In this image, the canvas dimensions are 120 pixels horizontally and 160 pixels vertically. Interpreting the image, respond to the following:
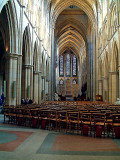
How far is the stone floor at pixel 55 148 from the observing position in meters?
4.89

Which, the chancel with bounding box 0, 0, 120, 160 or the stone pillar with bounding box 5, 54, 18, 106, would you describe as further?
the stone pillar with bounding box 5, 54, 18, 106

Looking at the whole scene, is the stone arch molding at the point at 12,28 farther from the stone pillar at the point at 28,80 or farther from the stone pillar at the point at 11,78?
the stone pillar at the point at 28,80

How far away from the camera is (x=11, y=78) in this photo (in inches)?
592

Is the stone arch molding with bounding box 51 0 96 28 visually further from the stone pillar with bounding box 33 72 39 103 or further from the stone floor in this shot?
the stone floor

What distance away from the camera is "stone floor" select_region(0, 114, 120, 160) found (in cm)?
489

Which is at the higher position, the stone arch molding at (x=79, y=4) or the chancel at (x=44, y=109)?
the stone arch molding at (x=79, y=4)

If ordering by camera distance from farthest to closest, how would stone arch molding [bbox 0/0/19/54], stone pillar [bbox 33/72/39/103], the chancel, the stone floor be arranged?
stone pillar [bbox 33/72/39/103], stone arch molding [bbox 0/0/19/54], the chancel, the stone floor

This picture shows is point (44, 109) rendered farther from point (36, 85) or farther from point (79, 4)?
point (79, 4)

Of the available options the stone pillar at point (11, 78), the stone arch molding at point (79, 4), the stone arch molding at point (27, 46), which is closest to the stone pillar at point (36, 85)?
the stone arch molding at point (27, 46)

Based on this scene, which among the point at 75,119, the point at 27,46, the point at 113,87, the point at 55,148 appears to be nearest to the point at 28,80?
the point at 27,46

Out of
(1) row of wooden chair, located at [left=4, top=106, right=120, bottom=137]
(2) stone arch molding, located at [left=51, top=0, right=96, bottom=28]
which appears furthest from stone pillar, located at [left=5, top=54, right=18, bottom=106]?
(2) stone arch molding, located at [left=51, top=0, right=96, bottom=28]

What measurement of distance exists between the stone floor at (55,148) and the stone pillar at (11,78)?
7918 millimetres

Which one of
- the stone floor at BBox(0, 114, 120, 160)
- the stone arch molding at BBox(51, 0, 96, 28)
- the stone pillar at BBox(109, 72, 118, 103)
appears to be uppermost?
the stone arch molding at BBox(51, 0, 96, 28)

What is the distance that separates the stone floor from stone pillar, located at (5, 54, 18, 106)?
7918 millimetres
